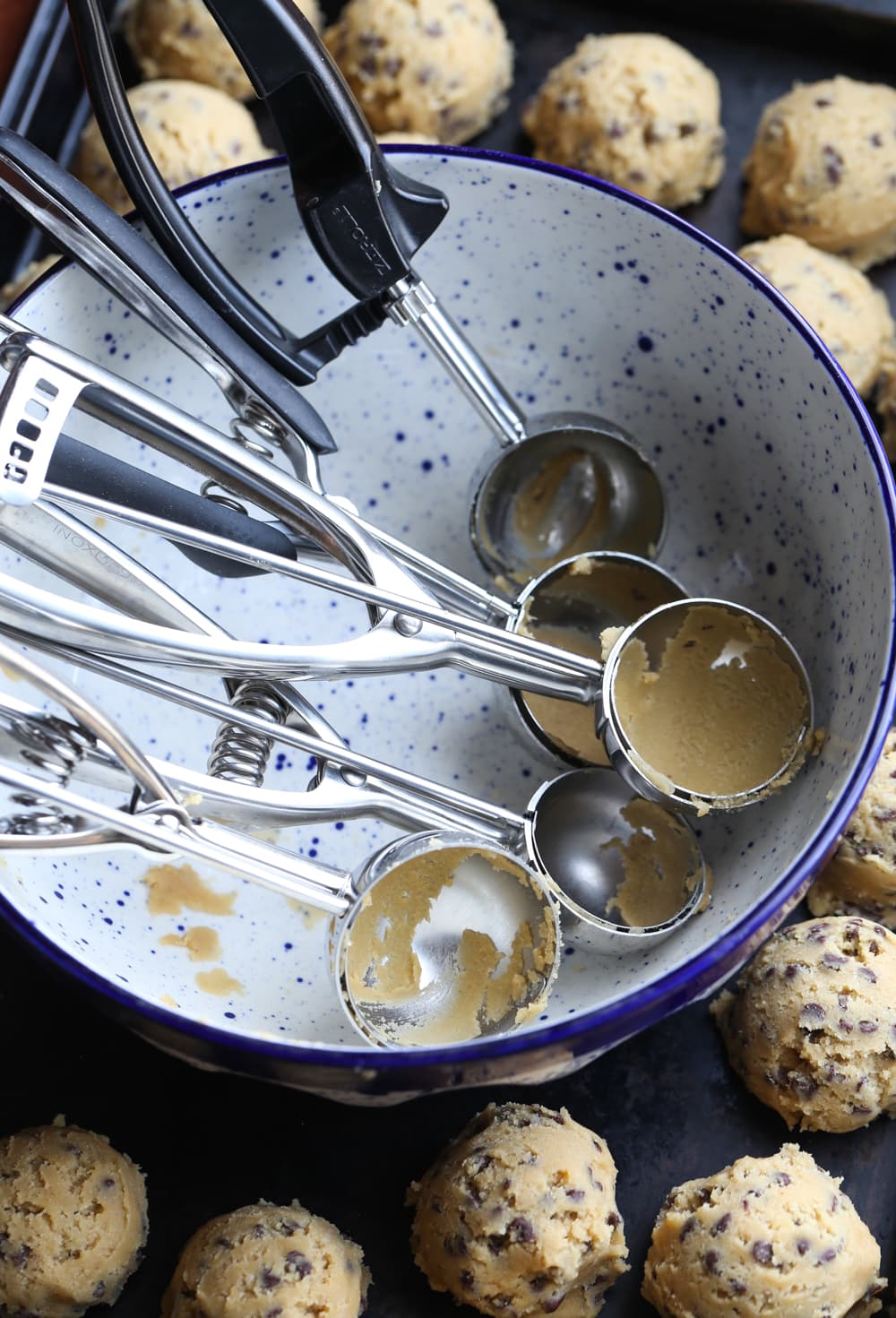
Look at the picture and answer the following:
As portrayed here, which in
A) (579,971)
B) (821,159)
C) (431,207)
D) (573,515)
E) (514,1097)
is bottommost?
(514,1097)

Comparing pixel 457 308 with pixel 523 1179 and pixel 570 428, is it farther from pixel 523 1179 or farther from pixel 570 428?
pixel 523 1179

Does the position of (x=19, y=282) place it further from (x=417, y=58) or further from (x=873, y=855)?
(x=873, y=855)

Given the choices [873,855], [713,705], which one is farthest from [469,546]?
[873,855]

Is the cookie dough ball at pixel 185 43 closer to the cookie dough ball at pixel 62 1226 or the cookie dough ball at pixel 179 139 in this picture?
the cookie dough ball at pixel 179 139

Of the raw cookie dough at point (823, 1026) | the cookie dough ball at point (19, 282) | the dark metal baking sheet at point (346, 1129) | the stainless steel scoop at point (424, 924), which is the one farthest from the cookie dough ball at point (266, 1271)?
the cookie dough ball at point (19, 282)

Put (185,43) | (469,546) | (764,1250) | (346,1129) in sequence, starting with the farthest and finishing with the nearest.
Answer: (185,43) < (469,546) < (346,1129) < (764,1250)

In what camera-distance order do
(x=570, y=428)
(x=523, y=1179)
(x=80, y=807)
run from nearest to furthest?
1. (x=80, y=807)
2. (x=523, y=1179)
3. (x=570, y=428)

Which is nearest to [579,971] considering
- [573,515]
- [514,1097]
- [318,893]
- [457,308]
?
[514,1097]
